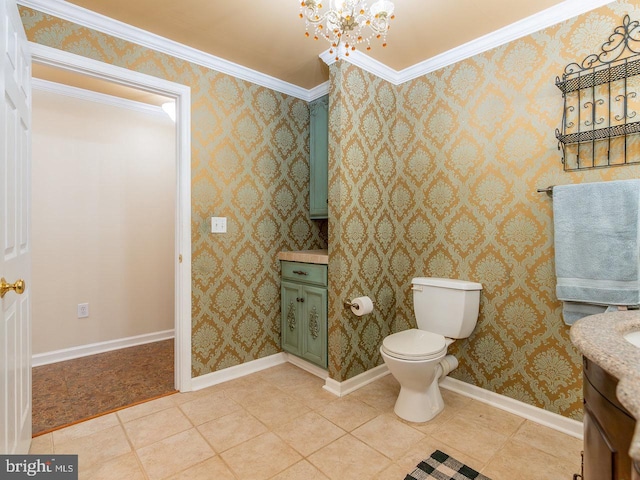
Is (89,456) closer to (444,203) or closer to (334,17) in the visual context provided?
→ (334,17)

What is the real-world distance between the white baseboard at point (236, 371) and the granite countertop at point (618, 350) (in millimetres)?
2233

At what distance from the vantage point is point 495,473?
1560mm

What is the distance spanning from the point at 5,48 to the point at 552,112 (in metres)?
2.51

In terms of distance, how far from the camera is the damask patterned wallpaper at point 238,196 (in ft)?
7.77

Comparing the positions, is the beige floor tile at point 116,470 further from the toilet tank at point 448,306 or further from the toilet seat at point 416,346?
the toilet tank at point 448,306

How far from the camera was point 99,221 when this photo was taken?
310 centimetres

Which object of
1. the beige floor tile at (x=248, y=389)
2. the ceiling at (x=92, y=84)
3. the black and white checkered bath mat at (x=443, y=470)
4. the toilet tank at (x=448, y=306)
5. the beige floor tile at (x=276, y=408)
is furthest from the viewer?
the ceiling at (x=92, y=84)

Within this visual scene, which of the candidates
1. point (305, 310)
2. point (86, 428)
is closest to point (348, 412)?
point (305, 310)

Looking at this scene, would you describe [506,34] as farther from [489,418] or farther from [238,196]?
[489,418]

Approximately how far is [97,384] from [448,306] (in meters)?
2.46

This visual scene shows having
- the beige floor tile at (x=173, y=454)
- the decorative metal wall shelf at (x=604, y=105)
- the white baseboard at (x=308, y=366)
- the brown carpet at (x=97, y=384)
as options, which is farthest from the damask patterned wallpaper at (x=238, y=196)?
the decorative metal wall shelf at (x=604, y=105)

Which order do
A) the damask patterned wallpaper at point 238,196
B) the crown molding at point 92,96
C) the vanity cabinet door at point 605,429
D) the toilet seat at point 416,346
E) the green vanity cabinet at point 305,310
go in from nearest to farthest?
the vanity cabinet door at point 605,429 < the toilet seat at point 416,346 < the damask patterned wallpaper at point 238,196 < the green vanity cabinet at point 305,310 < the crown molding at point 92,96

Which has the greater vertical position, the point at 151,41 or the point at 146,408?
the point at 151,41

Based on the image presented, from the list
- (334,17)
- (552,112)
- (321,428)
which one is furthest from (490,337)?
(334,17)
